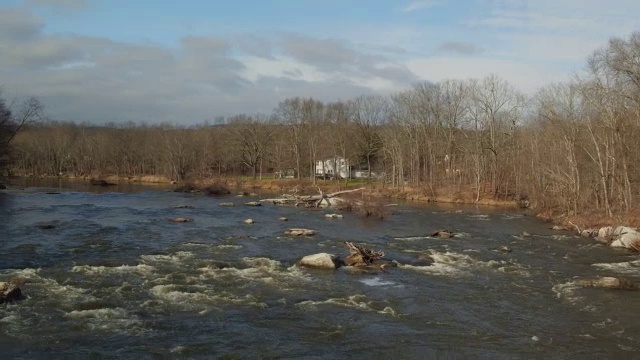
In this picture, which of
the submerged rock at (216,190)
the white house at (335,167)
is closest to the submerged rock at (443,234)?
the submerged rock at (216,190)

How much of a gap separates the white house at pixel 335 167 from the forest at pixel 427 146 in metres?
1.92

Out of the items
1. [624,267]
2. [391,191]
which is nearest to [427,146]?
[391,191]

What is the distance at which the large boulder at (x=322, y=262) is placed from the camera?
2309cm

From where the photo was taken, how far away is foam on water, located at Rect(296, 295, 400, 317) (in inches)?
676

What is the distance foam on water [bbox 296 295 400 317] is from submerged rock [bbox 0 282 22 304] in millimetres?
9286

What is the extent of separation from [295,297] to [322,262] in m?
4.89

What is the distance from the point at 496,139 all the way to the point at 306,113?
4152 cm

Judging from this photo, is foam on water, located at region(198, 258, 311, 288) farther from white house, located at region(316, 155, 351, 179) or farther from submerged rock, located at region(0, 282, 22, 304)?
white house, located at region(316, 155, 351, 179)

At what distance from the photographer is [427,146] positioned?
252 ft

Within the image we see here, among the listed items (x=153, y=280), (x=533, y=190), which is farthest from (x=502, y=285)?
(x=533, y=190)

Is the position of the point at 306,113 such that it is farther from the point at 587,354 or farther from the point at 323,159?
the point at 587,354

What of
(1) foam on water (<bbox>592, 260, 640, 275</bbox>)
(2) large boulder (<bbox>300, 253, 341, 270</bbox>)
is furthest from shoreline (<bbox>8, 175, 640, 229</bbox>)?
(2) large boulder (<bbox>300, 253, 341, 270</bbox>)

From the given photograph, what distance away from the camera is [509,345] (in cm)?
1418

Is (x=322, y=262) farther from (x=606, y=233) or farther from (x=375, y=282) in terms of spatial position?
(x=606, y=233)
